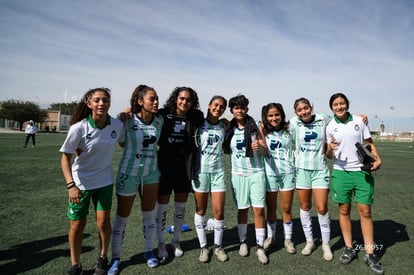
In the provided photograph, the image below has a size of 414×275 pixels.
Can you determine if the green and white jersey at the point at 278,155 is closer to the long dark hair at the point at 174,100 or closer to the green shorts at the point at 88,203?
the long dark hair at the point at 174,100

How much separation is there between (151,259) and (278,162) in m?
2.19

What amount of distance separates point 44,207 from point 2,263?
96.8 inches

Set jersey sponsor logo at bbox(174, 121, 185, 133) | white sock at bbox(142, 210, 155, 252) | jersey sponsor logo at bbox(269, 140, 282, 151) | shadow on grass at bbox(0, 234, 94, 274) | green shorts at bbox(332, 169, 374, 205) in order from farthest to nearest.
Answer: jersey sponsor logo at bbox(269, 140, 282, 151) → jersey sponsor logo at bbox(174, 121, 185, 133) → green shorts at bbox(332, 169, 374, 205) → white sock at bbox(142, 210, 155, 252) → shadow on grass at bbox(0, 234, 94, 274)

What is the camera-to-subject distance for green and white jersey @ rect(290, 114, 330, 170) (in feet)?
12.6

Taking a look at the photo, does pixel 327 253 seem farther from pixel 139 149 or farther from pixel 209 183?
pixel 139 149

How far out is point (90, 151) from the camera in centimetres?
302

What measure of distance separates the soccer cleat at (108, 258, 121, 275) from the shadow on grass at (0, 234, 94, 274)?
0.73 metres

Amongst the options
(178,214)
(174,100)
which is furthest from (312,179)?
(174,100)

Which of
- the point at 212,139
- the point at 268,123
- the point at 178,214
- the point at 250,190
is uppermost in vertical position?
the point at 268,123

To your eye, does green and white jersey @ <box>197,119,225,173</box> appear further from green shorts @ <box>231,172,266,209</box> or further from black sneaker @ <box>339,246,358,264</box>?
black sneaker @ <box>339,246,358,264</box>

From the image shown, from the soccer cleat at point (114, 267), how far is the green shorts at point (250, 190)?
172cm

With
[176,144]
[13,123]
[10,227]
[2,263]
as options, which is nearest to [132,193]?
[176,144]

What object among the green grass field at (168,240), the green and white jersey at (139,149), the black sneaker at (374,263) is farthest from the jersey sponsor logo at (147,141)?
the black sneaker at (374,263)

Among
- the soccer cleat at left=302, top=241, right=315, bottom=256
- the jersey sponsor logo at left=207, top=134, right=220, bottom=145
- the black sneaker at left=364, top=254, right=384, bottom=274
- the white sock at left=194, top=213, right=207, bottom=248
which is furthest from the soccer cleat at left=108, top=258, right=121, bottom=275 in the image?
the black sneaker at left=364, top=254, right=384, bottom=274
